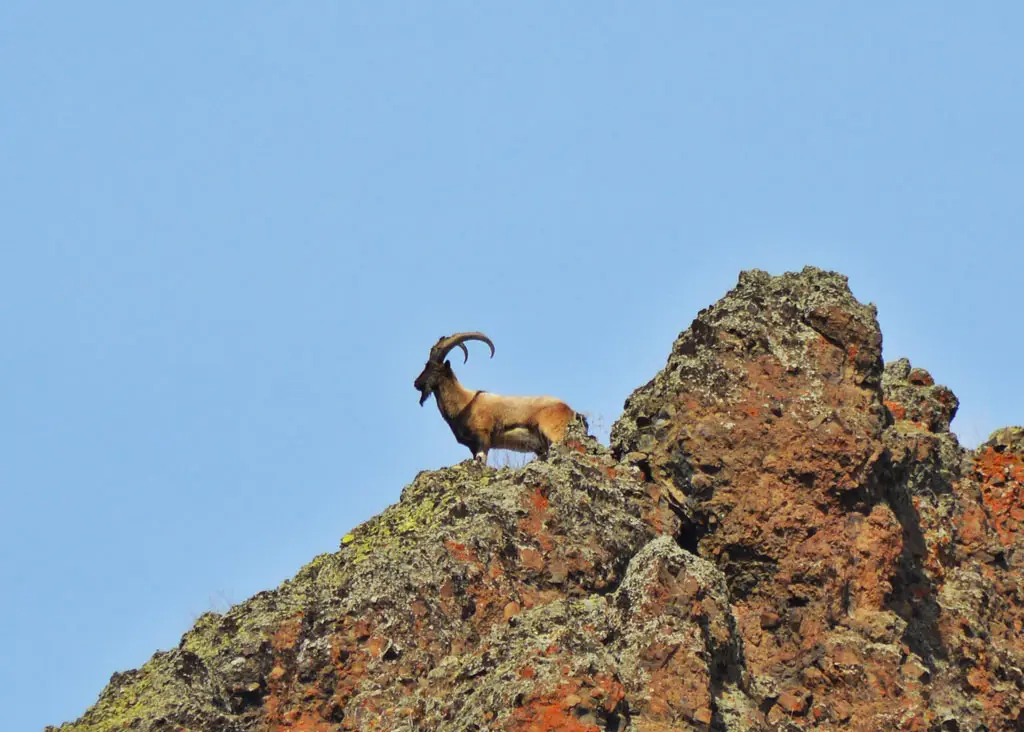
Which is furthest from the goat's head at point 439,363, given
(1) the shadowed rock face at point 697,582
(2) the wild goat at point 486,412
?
(1) the shadowed rock face at point 697,582

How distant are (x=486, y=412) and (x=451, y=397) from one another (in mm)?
784

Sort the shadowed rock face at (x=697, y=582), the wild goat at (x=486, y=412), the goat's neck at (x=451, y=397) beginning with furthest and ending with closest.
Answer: the goat's neck at (x=451, y=397), the wild goat at (x=486, y=412), the shadowed rock face at (x=697, y=582)

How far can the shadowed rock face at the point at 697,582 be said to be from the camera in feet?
28.9

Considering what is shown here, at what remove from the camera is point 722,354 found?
10883mm

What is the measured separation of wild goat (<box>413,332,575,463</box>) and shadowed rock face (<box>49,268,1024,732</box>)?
6.10 m

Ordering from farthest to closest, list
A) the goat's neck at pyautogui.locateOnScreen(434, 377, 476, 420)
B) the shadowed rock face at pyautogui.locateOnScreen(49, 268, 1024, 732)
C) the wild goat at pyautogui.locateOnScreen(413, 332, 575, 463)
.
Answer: the goat's neck at pyautogui.locateOnScreen(434, 377, 476, 420), the wild goat at pyautogui.locateOnScreen(413, 332, 575, 463), the shadowed rock face at pyautogui.locateOnScreen(49, 268, 1024, 732)

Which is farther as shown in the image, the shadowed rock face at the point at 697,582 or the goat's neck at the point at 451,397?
the goat's neck at the point at 451,397

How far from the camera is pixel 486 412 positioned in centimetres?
1852

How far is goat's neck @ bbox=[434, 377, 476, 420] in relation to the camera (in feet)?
62.3

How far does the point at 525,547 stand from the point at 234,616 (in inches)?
87.7

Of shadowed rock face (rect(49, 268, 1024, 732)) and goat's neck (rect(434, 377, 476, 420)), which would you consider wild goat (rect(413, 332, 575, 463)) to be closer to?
goat's neck (rect(434, 377, 476, 420))

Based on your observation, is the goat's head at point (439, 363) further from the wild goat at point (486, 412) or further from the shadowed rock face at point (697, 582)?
the shadowed rock face at point (697, 582)

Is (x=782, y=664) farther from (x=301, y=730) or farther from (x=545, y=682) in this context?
(x=301, y=730)

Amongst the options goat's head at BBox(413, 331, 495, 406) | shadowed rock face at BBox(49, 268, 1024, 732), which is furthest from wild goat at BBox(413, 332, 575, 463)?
shadowed rock face at BBox(49, 268, 1024, 732)
